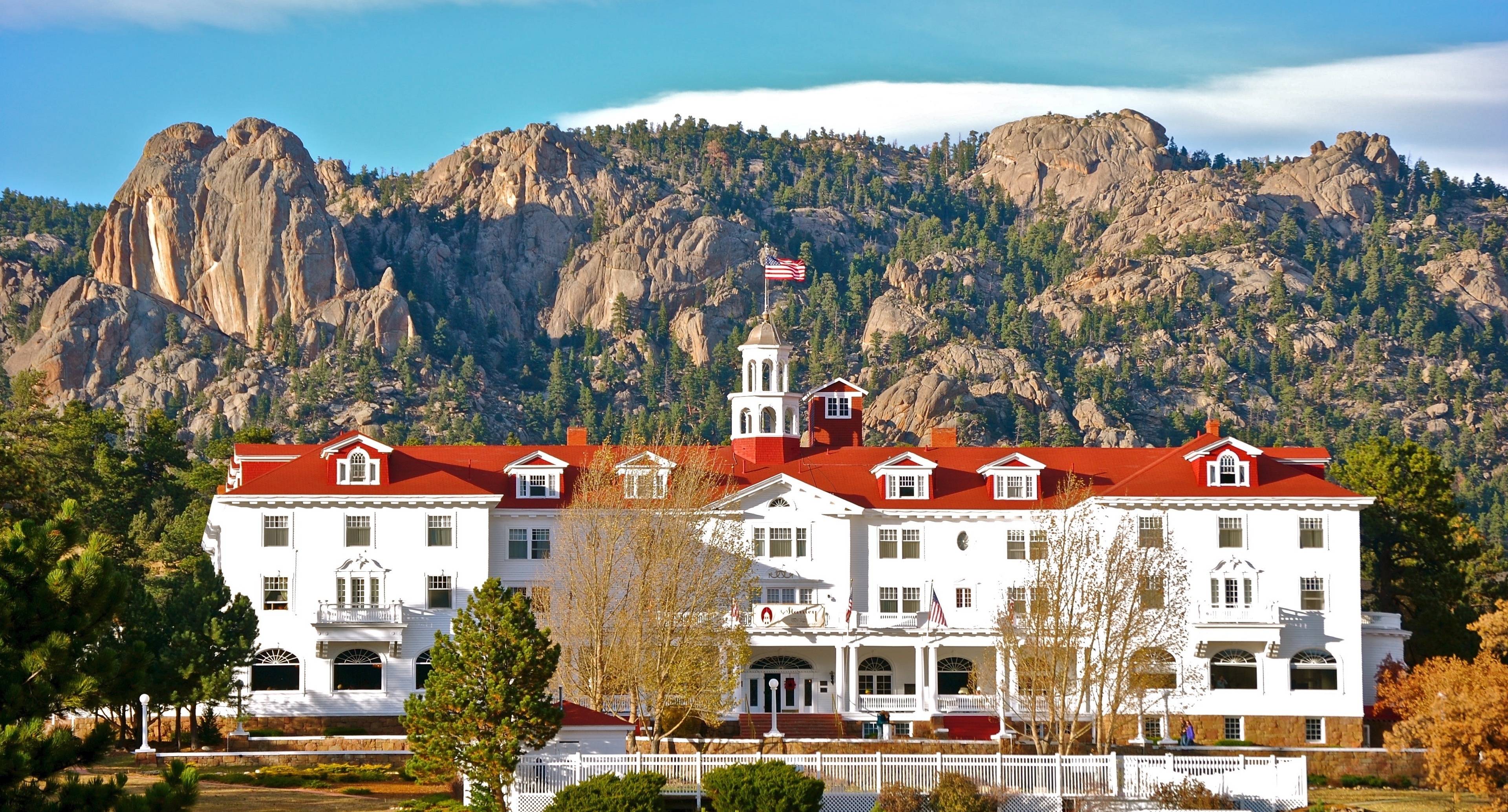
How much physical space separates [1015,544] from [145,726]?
38083mm

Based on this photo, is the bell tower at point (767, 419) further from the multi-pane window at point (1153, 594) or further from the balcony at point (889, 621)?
the multi-pane window at point (1153, 594)

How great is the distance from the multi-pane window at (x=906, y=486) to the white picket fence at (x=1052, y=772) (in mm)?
30445

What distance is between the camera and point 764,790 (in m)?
46.8

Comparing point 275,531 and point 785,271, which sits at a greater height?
point 785,271

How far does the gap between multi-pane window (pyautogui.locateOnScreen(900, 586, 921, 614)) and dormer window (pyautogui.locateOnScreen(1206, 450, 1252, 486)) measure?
13541 millimetres

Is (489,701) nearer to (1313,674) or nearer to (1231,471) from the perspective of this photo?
(1231,471)

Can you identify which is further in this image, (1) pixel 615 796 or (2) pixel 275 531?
(2) pixel 275 531

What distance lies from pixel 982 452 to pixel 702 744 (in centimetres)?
2928

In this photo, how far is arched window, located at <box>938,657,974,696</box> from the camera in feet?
263

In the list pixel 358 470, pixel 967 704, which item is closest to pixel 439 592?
pixel 358 470

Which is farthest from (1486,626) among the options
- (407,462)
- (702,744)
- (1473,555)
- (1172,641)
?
(407,462)

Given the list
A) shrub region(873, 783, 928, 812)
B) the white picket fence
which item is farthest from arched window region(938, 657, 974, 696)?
shrub region(873, 783, 928, 812)

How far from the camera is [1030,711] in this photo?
6531 centimetres

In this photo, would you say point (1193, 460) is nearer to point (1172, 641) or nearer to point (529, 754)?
point (1172, 641)
